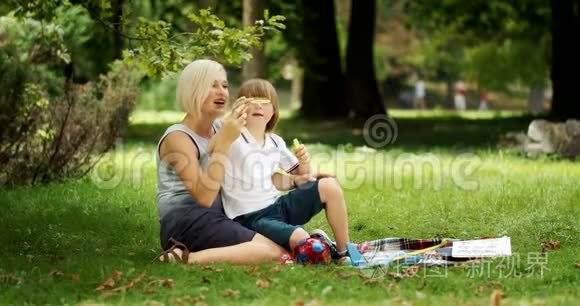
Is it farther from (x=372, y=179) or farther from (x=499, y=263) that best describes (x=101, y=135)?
(x=499, y=263)

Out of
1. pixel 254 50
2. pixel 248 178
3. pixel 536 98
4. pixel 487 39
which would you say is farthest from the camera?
pixel 536 98

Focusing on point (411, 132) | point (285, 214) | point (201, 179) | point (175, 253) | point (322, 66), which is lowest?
point (175, 253)

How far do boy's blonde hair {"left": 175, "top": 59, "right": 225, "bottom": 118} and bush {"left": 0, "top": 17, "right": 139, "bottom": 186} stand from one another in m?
3.70

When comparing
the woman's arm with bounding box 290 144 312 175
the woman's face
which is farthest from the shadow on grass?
the woman's face

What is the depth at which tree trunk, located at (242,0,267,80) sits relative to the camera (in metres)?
16.4

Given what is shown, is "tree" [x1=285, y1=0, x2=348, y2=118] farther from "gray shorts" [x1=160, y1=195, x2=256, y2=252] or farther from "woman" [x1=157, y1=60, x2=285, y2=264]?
"gray shorts" [x1=160, y1=195, x2=256, y2=252]

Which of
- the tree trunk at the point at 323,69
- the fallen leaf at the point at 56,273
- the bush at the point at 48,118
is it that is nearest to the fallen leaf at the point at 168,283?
the fallen leaf at the point at 56,273

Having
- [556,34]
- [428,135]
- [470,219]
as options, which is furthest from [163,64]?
[556,34]

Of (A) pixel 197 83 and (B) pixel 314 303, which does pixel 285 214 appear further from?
(B) pixel 314 303

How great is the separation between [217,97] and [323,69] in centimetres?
1896

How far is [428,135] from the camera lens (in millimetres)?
20594

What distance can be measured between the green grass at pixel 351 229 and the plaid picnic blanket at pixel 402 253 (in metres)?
0.19

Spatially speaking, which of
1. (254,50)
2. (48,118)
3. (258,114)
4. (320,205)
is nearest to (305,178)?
(320,205)

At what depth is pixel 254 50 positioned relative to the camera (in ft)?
54.3
